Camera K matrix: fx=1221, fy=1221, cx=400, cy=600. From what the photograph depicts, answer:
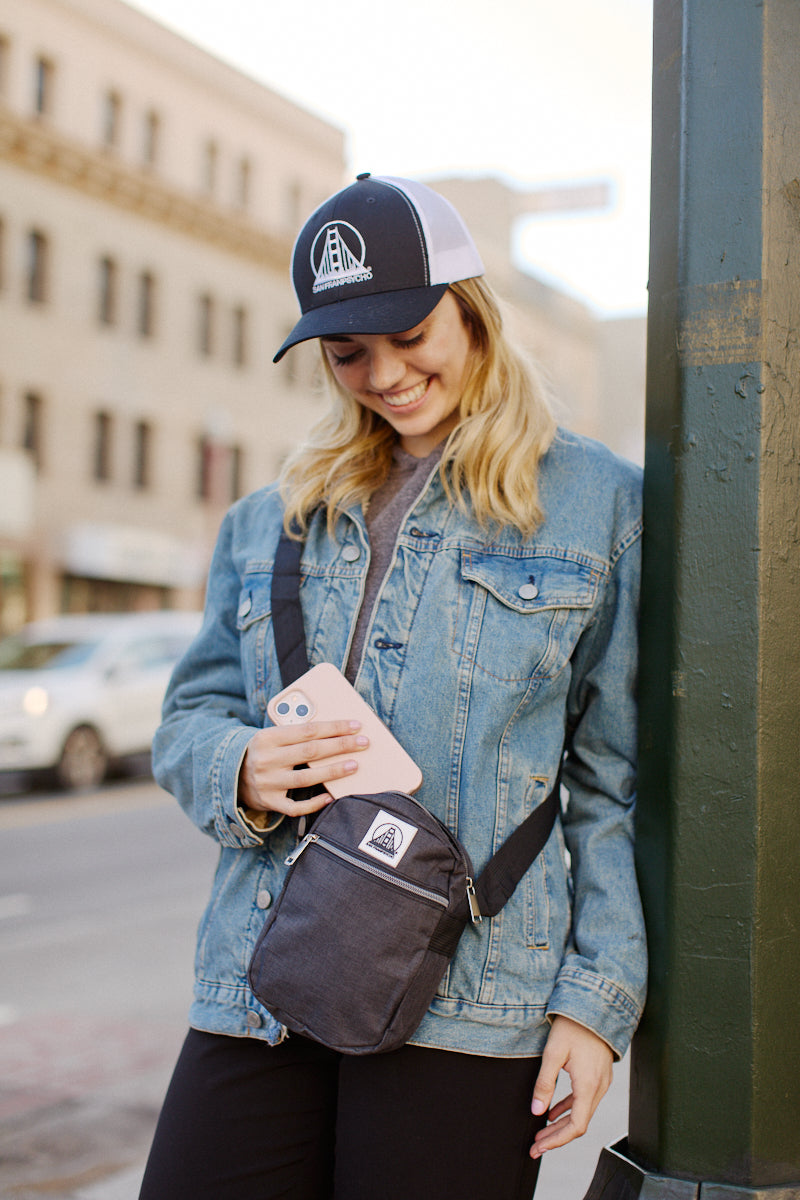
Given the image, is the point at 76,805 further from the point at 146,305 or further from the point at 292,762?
the point at 146,305

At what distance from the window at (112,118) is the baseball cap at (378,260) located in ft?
78.9

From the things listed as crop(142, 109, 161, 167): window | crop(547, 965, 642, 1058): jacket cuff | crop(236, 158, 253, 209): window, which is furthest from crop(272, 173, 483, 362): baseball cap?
crop(236, 158, 253, 209): window

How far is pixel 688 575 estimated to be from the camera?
1571mm

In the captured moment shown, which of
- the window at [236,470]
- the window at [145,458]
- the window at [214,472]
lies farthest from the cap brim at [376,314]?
the window at [236,470]

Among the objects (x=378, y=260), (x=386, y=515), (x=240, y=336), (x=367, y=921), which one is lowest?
(x=367, y=921)

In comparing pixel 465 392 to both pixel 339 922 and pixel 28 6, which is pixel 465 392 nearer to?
pixel 339 922

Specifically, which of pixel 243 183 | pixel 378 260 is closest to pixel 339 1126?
pixel 378 260

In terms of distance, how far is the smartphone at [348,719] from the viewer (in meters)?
1.67

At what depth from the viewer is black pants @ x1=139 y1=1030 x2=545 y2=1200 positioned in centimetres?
159

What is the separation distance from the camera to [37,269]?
2255cm

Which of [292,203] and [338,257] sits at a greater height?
[292,203]

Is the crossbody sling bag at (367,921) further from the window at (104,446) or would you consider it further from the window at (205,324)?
the window at (205,324)

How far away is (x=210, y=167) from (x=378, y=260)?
26.2 metres

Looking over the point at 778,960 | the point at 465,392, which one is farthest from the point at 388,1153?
the point at 465,392
